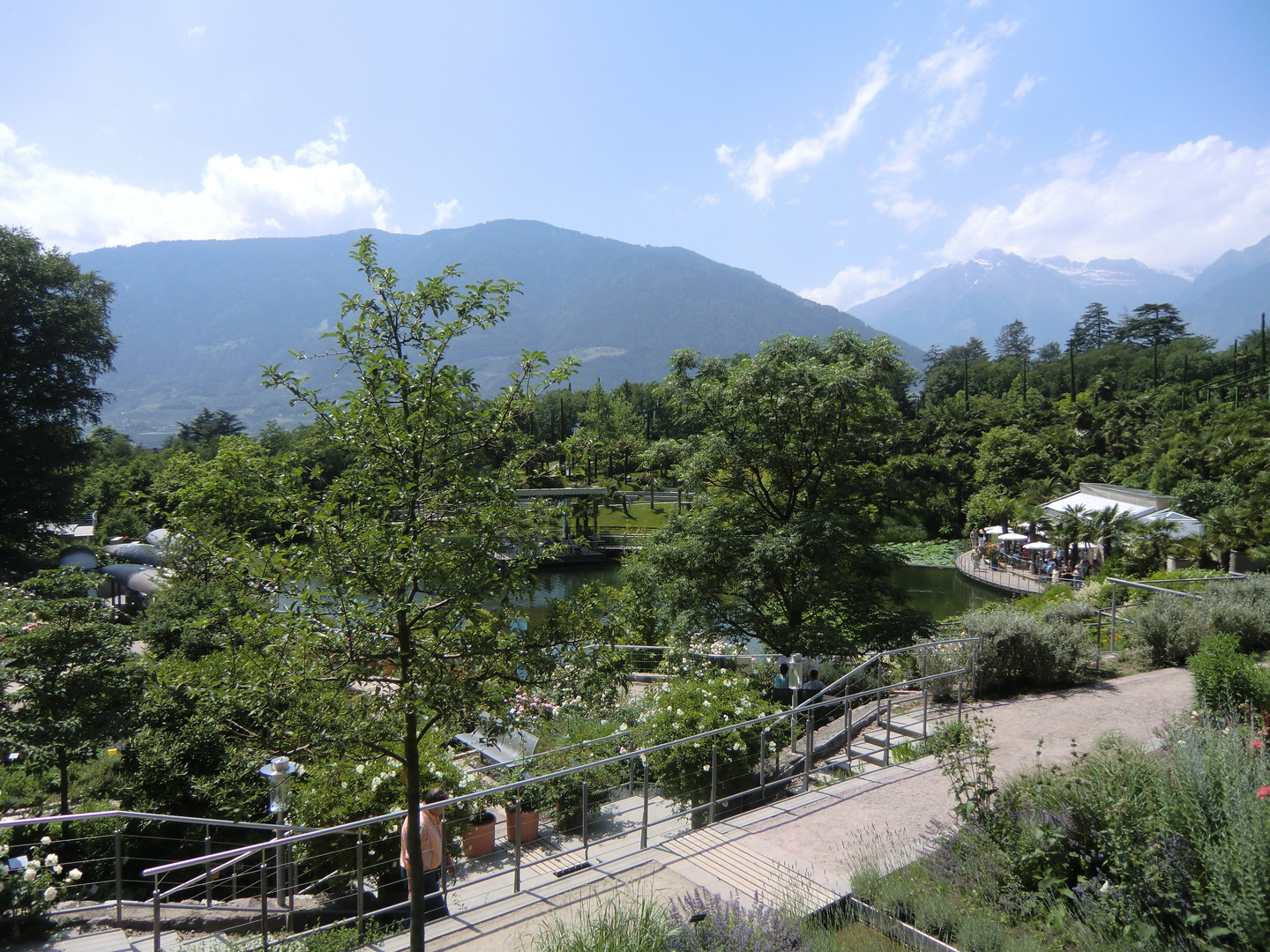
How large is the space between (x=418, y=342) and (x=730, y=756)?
5.47 meters

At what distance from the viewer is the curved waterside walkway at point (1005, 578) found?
33.3 meters

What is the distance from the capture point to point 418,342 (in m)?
5.09

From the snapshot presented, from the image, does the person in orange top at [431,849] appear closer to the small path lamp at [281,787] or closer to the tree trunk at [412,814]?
the tree trunk at [412,814]

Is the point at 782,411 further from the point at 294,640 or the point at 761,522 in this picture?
the point at 294,640

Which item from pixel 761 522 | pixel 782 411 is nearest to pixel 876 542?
pixel 761 522

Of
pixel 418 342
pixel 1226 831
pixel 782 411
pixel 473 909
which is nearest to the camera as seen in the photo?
pixel 1226 831

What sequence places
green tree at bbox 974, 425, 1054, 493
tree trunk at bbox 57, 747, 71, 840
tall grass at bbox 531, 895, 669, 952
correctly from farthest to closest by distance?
green tree at bbox 974, 425, 1054, 493, tree trunk at bbox 57, 747, 71, 840, tall grass at bbox 531, 895, 669, 952

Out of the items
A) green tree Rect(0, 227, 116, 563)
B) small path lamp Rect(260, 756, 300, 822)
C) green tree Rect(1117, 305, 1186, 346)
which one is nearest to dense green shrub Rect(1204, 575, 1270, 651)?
small path lamp Rect(260, 756, 300, 822)

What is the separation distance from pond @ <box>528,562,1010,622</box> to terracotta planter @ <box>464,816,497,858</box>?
2027cm

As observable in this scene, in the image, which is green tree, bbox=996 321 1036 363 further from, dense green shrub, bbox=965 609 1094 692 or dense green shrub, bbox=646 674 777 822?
dense green shrub, bbox=646 674 777 822

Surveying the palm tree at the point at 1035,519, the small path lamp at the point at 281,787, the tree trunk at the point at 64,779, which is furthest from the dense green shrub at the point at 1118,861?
the palm tree at the point at 1035,519

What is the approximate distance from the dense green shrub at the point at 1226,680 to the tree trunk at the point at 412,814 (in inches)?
299

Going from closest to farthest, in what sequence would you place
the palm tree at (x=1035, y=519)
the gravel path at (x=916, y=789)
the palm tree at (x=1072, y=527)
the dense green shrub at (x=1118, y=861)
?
1. the dense green shrub at (x=1118, y=861)
2. the gravel path at (x=916, y=789)
3. the palm tree at (x=1072, y=527)
4. the palm tree at (x=1035, y=519)

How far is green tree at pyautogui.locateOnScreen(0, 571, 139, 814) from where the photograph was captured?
28.8 feet
